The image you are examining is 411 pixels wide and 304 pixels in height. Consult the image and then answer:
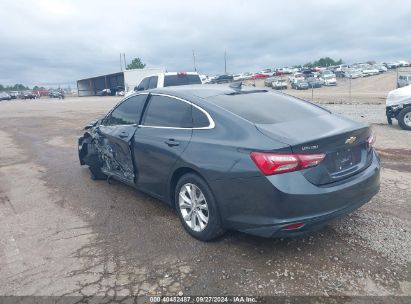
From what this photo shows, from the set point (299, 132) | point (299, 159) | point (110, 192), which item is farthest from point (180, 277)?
point (110, 192)

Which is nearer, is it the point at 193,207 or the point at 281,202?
the point at 281,202

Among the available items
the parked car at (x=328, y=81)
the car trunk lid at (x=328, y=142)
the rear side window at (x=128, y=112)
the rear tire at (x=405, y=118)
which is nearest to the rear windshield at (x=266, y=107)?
the car trunk lid at (x=328, y=142)

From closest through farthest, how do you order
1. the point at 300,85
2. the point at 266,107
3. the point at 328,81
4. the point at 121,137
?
the point at 266,107 → the point at 121,137 → the point at 300,85 → the point at 328,81

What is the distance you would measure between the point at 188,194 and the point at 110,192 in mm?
2176

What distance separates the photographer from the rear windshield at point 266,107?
146 inches

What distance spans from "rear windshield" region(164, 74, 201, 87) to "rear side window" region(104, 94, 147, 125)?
8474 mm

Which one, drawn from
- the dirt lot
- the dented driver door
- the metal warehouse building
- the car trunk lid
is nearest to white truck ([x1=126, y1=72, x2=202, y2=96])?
the dented driver door

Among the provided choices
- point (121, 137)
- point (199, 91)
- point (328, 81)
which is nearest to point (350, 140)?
point (199, 91)

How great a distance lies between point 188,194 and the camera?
3.90 metres

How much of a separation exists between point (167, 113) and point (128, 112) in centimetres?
99

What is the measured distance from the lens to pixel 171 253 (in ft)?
12.0

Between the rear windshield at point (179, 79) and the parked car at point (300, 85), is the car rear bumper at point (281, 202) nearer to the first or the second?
the rear windshield at point (179, 79)

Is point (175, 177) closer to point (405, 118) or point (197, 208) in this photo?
point (197, 208)

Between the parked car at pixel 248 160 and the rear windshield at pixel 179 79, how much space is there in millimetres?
9223
